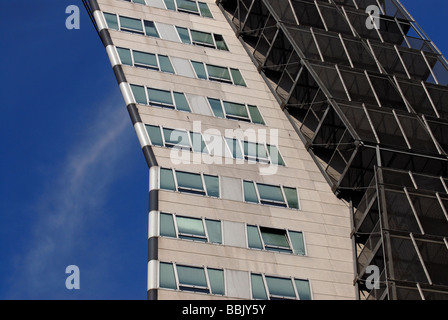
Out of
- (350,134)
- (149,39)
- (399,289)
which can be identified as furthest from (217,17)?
(399,289)

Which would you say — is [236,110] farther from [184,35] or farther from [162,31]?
[162,31]

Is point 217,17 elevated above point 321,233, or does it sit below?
above

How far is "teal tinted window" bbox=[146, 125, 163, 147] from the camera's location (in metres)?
48.8

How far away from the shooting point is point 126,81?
53.0 metres

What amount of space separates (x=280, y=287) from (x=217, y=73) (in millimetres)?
17954

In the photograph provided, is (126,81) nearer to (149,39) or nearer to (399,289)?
(149,39)

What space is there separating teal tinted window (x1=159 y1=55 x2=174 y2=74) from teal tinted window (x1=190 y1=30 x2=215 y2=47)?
3864 mm

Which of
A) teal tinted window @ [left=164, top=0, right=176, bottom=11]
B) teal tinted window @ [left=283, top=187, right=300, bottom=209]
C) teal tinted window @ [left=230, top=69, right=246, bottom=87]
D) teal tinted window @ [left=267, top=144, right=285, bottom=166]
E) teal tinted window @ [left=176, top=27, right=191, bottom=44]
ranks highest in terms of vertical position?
teal tinted window @ [left=164, top=0, right=176, bottom=11]

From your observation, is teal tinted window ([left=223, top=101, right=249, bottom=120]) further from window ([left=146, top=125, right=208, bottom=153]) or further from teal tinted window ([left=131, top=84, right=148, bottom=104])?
teal tinted window ([left=131, top=84, right=148, bottom=104])

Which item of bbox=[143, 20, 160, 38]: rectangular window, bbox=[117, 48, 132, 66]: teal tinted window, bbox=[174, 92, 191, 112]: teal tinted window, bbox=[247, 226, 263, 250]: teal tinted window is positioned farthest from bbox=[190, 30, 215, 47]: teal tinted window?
bbox=[247, 226, 263, 250]: teal tinted window

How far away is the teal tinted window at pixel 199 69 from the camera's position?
2200 inches
